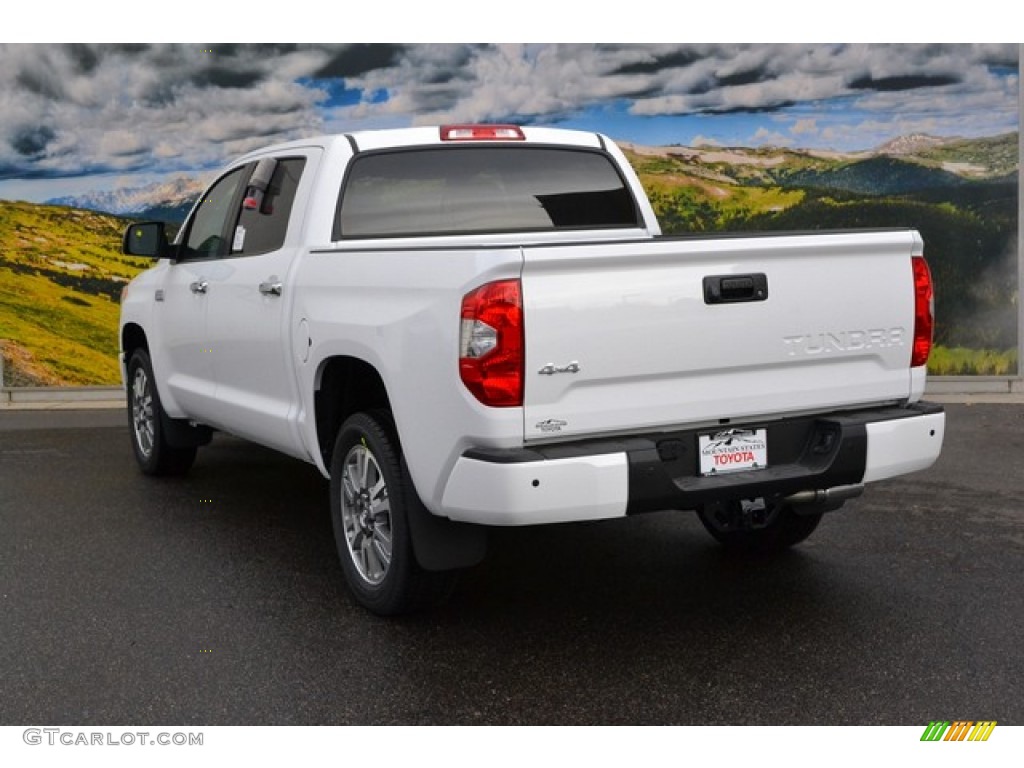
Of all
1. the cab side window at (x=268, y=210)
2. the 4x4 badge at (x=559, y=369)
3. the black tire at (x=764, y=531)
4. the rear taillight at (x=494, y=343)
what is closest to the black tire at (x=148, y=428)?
the cab side window at (x=268, y=210)

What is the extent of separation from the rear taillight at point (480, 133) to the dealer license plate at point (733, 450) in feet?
7.58

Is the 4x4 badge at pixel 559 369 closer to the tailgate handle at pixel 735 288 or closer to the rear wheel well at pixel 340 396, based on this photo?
the tailgate handle at pixel 735 288

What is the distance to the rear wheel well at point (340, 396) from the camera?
5211mm

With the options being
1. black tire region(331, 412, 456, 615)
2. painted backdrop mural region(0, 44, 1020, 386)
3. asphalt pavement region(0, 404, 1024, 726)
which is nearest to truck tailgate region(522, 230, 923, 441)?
black tire region(331, 412, 456, 615)

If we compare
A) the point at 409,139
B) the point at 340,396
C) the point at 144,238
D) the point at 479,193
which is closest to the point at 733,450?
the point at 340,396

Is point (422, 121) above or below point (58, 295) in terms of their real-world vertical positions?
above

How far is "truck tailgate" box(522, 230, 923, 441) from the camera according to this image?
168 inches

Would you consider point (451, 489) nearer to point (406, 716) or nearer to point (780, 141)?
point (406, 716)

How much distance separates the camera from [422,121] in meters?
12.9

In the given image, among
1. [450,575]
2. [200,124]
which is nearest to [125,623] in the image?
[450,575]

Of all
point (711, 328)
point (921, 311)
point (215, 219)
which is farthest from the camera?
point (215, 219)

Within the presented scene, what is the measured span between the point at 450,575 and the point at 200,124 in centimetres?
919

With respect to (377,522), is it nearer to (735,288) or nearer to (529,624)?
(529,624)
